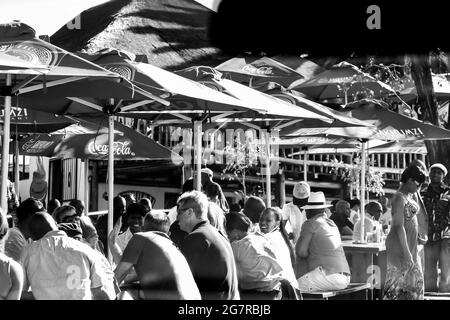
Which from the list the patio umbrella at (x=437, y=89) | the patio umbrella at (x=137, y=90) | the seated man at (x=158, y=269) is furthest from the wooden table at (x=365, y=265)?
the patio umbrella at (x=437, y=89)

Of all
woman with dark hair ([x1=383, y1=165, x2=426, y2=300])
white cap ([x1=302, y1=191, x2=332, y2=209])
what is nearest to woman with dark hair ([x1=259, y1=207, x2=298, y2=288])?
white cap ([x1=302, y1=191, x2=332, y2=209])

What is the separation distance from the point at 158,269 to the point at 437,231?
7462 mm

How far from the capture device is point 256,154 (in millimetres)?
19734

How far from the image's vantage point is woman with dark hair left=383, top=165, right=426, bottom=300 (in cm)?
1005

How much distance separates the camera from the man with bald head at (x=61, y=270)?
6.03 meters

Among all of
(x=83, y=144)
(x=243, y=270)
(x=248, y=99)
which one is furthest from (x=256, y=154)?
(x=243, y=270)

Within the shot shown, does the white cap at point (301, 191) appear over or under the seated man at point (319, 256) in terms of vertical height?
over

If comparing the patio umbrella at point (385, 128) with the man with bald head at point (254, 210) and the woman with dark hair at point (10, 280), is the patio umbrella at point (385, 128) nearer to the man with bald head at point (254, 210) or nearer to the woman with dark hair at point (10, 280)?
the man with bald head at point (254, 210)

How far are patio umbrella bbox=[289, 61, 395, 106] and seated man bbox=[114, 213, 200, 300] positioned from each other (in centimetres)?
702

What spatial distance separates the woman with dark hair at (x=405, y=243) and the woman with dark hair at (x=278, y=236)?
1.46m

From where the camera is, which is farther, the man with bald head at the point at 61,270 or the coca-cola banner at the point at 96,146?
the coca-cola banner at the point at 96,146

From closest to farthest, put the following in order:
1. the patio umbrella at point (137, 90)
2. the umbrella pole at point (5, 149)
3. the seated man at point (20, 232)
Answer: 1. the seated man at point (20, 232)
2. the umbrella pole at point (5, 149)
3. the patio umbrella at point (137, 90)

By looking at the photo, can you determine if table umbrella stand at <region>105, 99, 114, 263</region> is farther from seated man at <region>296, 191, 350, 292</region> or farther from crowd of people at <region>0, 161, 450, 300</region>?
seated man at <region>296, 191, 350, 292</region>
